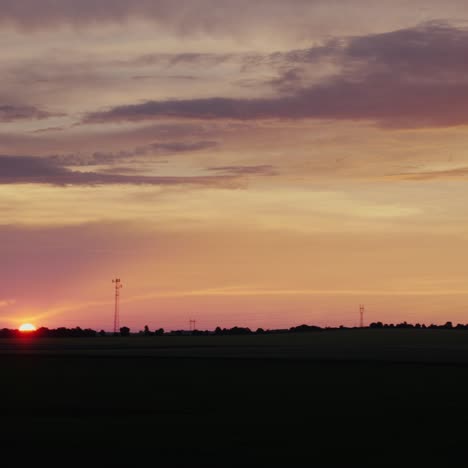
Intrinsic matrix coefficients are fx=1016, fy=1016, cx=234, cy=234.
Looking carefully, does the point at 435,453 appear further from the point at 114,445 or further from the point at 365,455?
the point at 114,445

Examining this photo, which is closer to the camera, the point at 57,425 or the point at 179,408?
the point at 57,425

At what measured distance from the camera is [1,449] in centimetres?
2627

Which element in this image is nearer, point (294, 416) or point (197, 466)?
point (197, 466)

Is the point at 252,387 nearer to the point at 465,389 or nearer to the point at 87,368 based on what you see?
the point at 465,389

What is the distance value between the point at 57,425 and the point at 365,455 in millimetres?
10822

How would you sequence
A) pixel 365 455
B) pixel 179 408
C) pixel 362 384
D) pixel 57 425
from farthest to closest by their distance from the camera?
1. pixel 362 384
2. pixel 179 408
3. pixel 57 425
4. pixel 365 455

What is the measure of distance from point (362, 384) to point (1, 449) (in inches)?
1051

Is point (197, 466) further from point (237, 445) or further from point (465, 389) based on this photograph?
point (465, 389)

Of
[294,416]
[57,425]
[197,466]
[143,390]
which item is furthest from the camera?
[143,390]

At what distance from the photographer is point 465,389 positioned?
46.7 metres

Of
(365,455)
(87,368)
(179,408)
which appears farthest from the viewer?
(87,368)

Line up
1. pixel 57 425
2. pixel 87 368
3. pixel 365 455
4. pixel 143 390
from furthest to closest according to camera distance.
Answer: pixel 87 368, pixel 143 390, pixel 57 425, pixel 365 455

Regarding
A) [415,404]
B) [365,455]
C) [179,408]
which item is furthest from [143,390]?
[365,455]

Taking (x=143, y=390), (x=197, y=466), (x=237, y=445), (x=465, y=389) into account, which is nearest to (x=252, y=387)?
(x=143, y=390)
